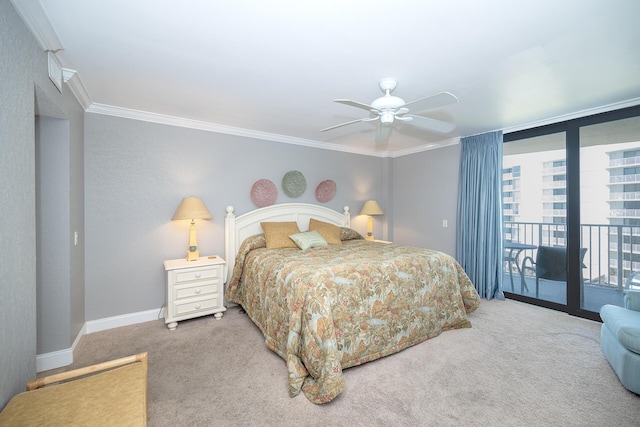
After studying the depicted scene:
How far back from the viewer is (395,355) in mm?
2428

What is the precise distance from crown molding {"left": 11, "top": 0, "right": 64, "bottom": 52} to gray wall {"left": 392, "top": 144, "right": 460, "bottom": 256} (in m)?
4.67

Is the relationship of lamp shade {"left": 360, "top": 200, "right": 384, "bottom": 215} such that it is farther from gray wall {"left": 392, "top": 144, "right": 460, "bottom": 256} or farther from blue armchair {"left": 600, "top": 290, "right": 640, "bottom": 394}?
blue armchair {"left": 600, "top": 290, "right": 640, "bottom": 394}

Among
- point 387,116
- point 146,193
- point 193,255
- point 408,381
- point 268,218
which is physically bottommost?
point 408,381

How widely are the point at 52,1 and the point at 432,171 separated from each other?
469 cm

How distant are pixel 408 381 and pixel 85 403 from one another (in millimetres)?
1961

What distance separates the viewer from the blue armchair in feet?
6.23

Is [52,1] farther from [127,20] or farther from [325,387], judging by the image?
[325,387]

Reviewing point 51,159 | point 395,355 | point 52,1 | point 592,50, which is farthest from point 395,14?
point 51,159

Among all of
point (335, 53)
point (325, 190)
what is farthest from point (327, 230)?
point (335, 53)

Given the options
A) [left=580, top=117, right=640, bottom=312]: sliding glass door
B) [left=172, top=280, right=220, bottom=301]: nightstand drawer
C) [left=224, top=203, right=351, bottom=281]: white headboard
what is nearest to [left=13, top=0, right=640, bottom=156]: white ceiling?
[left=580, top=117, right=640, bottom=312]: sliding glass door

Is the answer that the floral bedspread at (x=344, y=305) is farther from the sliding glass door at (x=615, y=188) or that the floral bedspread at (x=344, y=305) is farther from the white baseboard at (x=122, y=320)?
the sliding glass door at (x=615, y=188)

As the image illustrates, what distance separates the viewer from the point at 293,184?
164 inches

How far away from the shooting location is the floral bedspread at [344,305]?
194cm

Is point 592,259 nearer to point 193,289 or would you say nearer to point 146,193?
point 193,289
